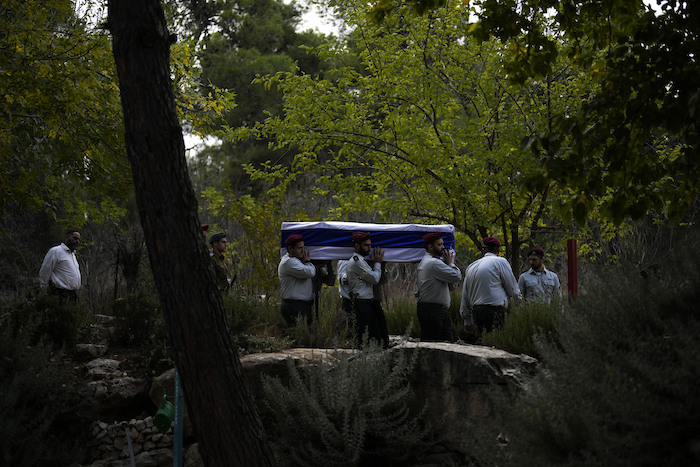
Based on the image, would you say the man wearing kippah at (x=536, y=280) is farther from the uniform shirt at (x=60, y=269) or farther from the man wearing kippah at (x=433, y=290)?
the uniform shirt at (x=60, y=269)

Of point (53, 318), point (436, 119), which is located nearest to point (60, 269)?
point (53, 318)

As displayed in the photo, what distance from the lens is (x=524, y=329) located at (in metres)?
7.24

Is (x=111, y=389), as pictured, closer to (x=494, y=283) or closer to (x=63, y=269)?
(x=63, y=269)

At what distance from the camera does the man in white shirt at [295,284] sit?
9.32 meters

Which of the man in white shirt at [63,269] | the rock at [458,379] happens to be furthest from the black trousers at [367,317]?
the man in white shirt at [63,269]

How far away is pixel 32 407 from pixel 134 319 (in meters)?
2.35

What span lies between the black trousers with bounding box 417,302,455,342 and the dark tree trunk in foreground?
15.3 ft

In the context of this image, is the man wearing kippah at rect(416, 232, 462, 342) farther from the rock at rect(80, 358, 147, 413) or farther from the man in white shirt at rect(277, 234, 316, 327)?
the rock at rect(80, 358, 147, 413)

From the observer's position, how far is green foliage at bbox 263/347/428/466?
5.97 meters

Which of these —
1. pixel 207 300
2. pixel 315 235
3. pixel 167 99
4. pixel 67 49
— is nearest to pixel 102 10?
pixel 67 49

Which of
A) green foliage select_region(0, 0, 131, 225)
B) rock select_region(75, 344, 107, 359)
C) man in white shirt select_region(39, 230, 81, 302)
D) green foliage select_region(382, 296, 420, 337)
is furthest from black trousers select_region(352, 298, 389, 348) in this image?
man in white shirt select_region(39, 230, 81, 302)

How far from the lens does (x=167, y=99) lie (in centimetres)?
477

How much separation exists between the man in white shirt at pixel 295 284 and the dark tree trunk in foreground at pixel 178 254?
4.58 m

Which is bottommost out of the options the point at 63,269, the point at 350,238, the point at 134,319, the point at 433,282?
the point at 134,319
